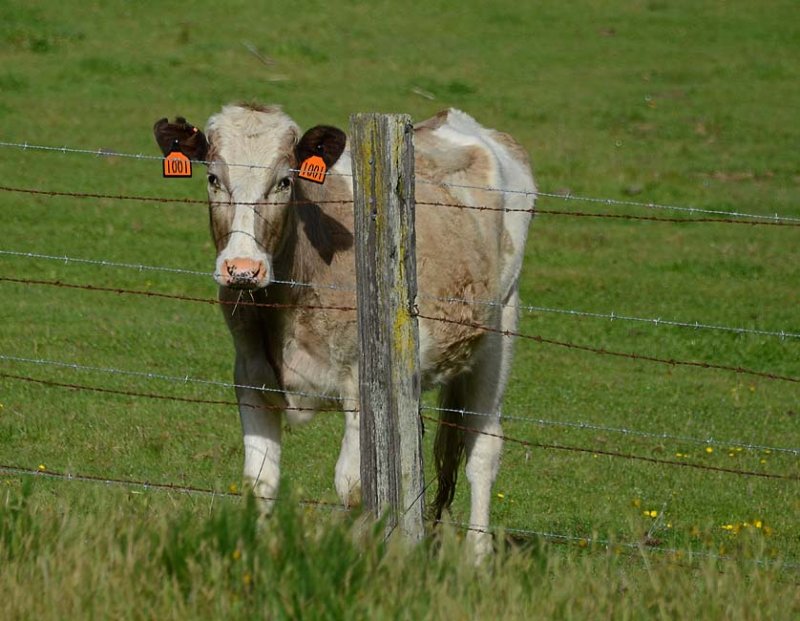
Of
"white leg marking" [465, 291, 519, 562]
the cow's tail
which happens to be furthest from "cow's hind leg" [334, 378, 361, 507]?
the cow's tail

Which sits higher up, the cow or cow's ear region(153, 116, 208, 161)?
cow's ear region(153, 116, 208, 161)

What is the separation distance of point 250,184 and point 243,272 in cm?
56

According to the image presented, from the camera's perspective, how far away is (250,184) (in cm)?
685

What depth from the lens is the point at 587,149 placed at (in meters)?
21.2

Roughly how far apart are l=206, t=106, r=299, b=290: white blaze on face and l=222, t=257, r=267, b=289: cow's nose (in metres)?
0.03

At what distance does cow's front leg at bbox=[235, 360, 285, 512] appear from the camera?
23.4 ft

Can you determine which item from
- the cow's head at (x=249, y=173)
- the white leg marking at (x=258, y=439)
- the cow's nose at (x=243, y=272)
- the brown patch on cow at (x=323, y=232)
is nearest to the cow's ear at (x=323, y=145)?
the cow's head at (x=249, y=173)

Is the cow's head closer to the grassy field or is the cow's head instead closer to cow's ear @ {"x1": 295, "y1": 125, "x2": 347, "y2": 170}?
cow's ear @ {"x1": 295, "y1": 125, "x2": 347, "y2": 170}

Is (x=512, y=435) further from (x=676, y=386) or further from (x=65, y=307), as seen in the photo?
(x=65, y=307)

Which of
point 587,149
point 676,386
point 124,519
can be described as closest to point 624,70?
point 587,149

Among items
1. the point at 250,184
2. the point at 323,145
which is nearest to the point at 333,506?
the point at 250,184

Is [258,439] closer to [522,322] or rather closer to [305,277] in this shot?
[305,277]

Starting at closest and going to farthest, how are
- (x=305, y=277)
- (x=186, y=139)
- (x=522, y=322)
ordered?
(x=186, y=139) → (x=305, y=277) → (x=522, y=322)

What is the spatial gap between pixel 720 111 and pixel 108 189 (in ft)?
34.6
